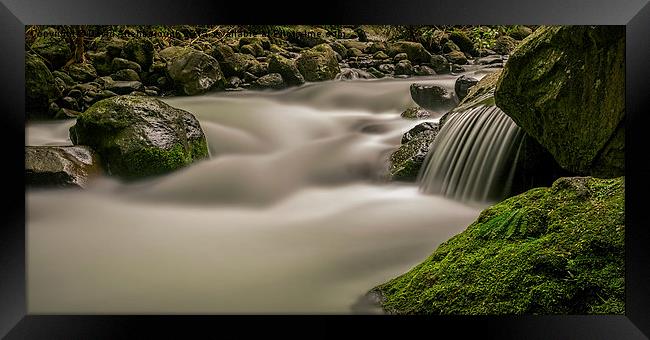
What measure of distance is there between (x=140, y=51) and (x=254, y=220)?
3.52 ft

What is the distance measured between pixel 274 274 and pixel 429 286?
2.59ft

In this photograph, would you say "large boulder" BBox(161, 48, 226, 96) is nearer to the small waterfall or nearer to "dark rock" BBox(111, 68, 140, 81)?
"dark rock" BBox(111, 68, 140, 81)

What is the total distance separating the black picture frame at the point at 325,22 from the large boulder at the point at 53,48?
0.61 m

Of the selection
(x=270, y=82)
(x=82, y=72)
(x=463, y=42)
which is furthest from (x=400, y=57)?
(x=82, y=72)

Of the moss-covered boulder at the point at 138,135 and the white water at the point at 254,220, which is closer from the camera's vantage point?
the white water at the point at 254,220

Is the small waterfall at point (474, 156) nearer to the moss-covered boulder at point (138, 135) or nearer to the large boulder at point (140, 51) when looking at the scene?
the moss-covered boulder at point (138, 135)

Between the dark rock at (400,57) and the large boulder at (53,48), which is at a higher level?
the large boulder at (53,48)

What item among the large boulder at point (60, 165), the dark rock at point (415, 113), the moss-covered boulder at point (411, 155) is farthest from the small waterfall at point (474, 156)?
the large boulder at point (60, 165)

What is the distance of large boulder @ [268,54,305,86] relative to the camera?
300 centimetres

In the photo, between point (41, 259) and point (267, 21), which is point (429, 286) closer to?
point (267, 21)

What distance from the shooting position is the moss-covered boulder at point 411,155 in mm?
2984

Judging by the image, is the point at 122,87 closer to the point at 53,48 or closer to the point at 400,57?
the point at 53,48

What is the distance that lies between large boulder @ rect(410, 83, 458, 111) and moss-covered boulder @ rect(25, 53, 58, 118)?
2.02 meters

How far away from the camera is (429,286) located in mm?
2359
